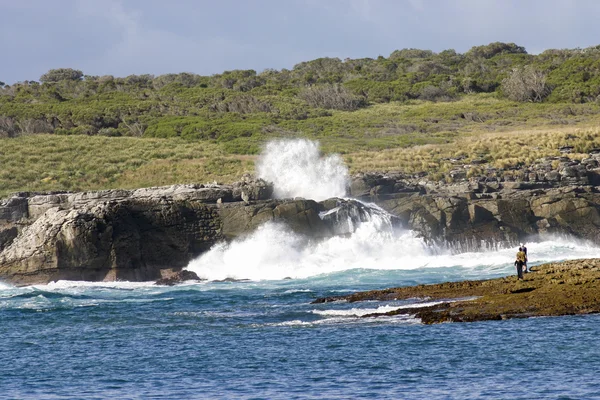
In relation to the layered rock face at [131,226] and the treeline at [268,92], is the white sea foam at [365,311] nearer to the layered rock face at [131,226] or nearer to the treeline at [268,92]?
the layered rock face at [131,226]

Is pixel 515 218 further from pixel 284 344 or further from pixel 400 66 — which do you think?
pixel 400 66

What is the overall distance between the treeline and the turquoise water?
172 ft

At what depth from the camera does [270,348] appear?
2312 centimetres

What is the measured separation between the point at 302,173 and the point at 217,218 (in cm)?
904

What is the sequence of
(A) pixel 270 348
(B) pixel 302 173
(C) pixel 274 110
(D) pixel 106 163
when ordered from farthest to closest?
(C) pixel 274 110
(D) pixel 106 163
(B) pixel 302 173
(A) pixel 270 348

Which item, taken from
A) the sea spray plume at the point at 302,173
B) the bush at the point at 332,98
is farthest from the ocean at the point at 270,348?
the bush at the point at 332,98

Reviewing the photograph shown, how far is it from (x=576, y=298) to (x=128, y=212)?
1076 inches

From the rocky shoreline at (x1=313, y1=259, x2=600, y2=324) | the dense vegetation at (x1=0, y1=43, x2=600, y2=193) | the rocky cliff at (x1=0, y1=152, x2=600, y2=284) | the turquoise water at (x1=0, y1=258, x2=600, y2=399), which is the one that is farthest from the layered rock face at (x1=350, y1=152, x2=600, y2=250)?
the turquoise water at (x1=0, y1=258, x2=600, y2=399)

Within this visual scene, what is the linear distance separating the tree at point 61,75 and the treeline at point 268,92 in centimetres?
21

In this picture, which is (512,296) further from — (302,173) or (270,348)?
(302,173)

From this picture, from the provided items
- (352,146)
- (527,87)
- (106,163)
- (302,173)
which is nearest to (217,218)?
(302,173)

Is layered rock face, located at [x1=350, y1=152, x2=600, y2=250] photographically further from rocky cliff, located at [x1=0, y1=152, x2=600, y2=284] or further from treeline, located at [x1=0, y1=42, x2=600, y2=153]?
treeline, located at [x1=0, y1=42, x2=600, y2=153]

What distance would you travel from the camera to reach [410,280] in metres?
40.2

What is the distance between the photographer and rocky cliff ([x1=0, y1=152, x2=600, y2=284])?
147ft
